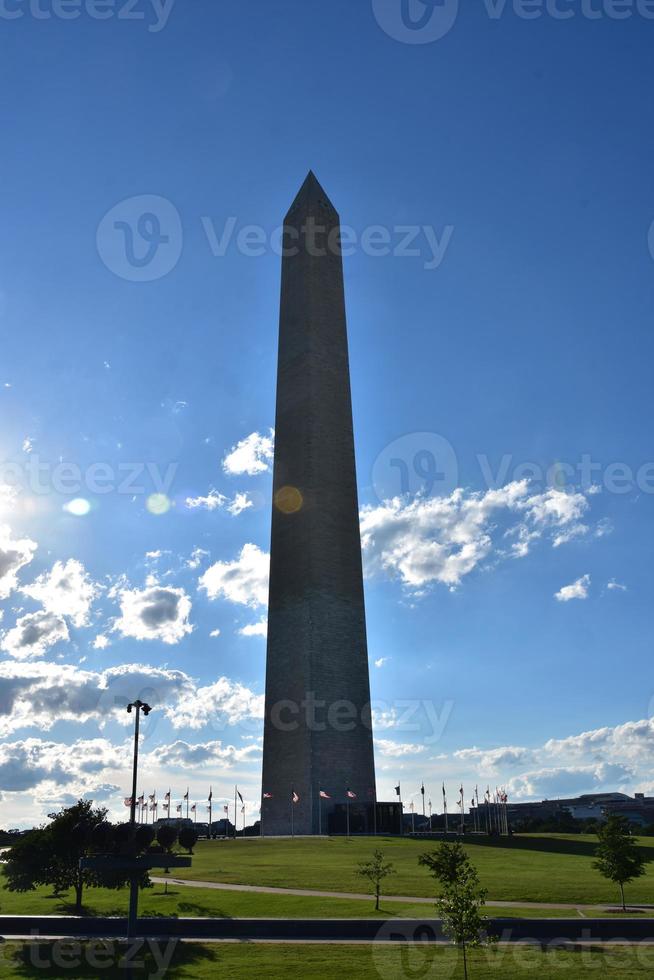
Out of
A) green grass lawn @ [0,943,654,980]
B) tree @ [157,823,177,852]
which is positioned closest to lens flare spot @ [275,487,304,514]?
tree @ [157,823,177,852]

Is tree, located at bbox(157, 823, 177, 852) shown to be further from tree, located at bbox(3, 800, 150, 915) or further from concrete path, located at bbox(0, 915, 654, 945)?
tree, located at bbox(3, 800, 150, 915)

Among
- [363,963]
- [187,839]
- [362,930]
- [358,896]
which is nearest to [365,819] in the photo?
[358,896]

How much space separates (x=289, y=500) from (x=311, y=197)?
2942cm

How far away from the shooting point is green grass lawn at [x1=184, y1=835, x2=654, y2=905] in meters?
33.1

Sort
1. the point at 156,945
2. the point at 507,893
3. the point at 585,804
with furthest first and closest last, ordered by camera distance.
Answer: the point at 585,804 < the point at 507,893 < the point at 156,945

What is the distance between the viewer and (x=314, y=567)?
70.0 m

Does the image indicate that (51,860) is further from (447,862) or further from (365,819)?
(365,819)

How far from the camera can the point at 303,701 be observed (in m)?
66.8

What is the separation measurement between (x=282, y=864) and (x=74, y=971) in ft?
71.2

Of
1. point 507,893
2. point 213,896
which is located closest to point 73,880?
point 213,896

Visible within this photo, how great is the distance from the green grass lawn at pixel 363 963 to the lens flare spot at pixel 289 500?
162 feet

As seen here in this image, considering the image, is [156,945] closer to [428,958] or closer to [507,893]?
[428,958]

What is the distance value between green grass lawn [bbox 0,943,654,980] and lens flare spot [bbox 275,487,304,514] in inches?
1948

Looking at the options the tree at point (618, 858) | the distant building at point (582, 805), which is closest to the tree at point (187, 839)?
the tree at point (618, 858)
